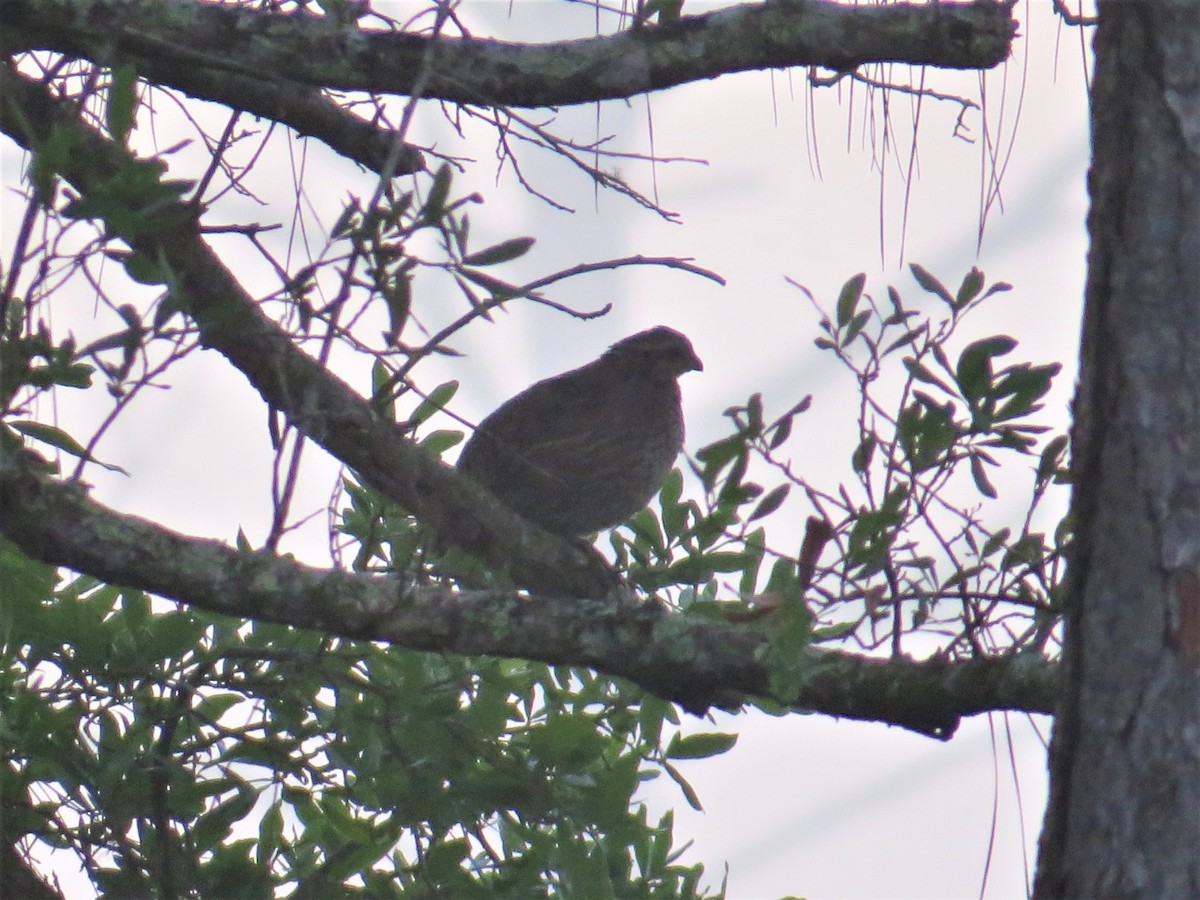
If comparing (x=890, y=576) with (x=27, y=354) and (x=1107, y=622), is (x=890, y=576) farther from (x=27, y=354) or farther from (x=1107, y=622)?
(x=27, y=354)

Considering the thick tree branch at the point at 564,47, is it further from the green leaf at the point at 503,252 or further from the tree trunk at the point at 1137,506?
the tree trunk at the point at 1137,506

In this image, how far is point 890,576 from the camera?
264 centimetres

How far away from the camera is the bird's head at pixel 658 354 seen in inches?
271

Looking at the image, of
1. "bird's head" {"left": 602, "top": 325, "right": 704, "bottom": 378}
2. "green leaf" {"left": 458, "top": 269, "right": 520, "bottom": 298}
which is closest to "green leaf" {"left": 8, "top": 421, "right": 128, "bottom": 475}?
"green leaf" {"left": 458, "top": 269, "right": 520, "bottom": 298}

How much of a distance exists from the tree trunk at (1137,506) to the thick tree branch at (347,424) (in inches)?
56.2

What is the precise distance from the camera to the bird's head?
22.6 ft

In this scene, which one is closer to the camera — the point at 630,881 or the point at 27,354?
the point at 27,354

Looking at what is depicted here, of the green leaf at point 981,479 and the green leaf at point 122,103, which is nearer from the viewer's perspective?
the green leaf at point 122,103

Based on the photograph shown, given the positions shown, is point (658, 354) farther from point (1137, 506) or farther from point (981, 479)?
point (1137, 506)

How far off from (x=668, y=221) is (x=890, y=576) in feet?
3.02

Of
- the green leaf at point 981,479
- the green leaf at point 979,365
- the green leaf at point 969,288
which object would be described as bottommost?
the green leaf at point 981,479

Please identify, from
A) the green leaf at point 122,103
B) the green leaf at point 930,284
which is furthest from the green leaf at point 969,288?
the green leaf at point 122,103

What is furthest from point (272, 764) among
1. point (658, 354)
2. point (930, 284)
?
point (658, 354)

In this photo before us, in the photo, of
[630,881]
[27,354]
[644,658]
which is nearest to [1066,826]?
[644,658]
